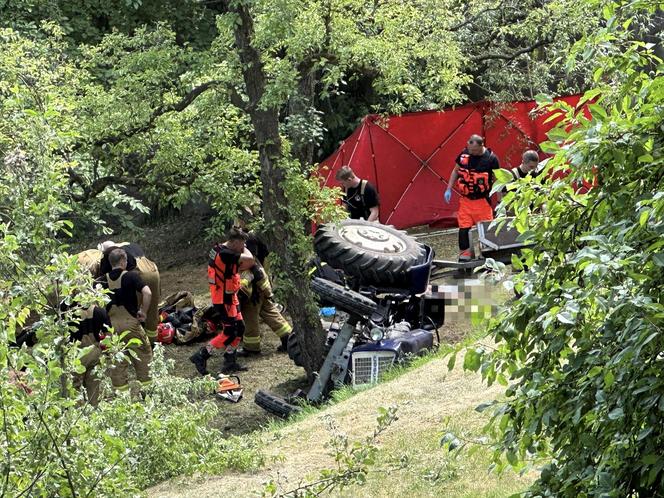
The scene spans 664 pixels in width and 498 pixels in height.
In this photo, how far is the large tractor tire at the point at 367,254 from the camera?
11.3 metres

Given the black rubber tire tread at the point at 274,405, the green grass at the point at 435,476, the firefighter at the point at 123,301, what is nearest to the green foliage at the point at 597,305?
the green grass at the point at 435,476

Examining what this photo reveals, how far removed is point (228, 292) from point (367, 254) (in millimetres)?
1614

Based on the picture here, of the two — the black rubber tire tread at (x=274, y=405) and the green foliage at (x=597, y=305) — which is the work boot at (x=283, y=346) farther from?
the green foliage at (x=597, y=305)

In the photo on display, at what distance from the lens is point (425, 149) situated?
18141 millimetres

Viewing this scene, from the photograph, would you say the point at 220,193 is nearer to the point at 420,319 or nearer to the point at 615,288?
the point at 420,319

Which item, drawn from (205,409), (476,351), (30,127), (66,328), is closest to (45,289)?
(66,328)

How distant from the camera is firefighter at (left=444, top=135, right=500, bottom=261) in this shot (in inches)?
555

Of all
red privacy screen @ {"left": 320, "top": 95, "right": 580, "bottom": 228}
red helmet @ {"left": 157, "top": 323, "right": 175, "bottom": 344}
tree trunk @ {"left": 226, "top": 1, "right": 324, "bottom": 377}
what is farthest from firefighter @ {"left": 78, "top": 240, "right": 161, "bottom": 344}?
red privacy screen @ {"left": 320, "top": 95, "right": 580, "bottom": 228}

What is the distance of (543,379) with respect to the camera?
3555 millimetres

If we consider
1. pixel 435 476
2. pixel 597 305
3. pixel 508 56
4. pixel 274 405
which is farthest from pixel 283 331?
pixel 597 305

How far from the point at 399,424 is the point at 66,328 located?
3916 millimetres

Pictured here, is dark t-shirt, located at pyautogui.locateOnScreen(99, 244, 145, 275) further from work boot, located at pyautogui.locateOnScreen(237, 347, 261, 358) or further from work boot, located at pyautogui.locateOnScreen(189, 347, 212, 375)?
work boot, located at pyautogui.locateOnScreen(237, 347, 261, 358)

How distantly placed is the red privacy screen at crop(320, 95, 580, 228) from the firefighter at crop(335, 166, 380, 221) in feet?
11.7

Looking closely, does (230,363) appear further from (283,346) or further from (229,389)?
(283,346)
